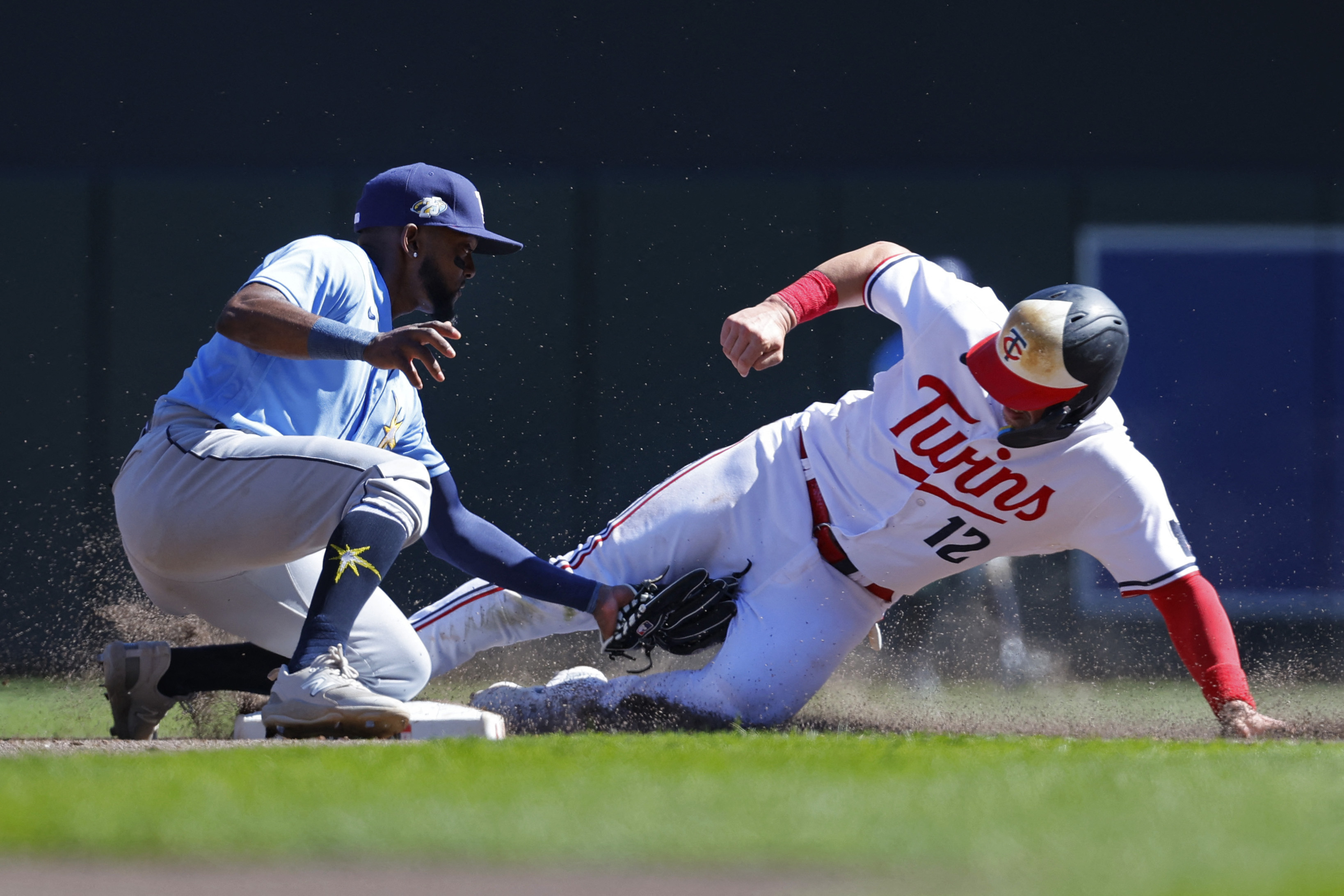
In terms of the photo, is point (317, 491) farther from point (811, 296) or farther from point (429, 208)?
point (811, 296)

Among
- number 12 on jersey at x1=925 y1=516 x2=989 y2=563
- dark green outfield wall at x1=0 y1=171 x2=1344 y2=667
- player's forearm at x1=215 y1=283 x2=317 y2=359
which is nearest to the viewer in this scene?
player's forearm at x1=215 y1=283 x2=317 y2=359

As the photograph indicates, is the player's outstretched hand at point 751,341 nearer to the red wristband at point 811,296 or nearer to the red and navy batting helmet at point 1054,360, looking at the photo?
the red wristband at point 811,296

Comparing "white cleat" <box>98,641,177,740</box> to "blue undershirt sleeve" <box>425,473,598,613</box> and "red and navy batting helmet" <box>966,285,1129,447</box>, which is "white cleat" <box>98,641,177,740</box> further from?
"red and navy batting helmet" <box>966,285,1129,447</box>

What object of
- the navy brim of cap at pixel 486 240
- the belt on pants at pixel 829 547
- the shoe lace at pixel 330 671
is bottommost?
the belt on pants at pixel 829 547

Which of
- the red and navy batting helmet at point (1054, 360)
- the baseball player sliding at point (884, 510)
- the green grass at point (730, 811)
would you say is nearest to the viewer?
the green grass at point (730, 811)

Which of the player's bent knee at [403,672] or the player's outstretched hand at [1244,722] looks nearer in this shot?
the player's outstretched hand at [1244,722]

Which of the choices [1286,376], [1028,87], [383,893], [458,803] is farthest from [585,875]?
[1028,87]

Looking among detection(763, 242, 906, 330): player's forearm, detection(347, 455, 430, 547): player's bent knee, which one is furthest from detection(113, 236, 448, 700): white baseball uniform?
detection(763, 242, 906, 330): player's forearm

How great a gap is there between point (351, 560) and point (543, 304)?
3142 mm

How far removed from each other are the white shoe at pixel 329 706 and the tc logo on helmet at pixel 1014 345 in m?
1.27

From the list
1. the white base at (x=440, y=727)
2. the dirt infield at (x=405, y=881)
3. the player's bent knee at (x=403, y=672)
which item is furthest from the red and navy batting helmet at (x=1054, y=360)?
the dirt infield at (x=405, y=881)

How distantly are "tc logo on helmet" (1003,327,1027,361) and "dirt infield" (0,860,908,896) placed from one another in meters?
1.56

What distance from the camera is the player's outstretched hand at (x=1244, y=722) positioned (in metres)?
2.84

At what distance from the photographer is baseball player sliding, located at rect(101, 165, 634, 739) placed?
98.4 inches
